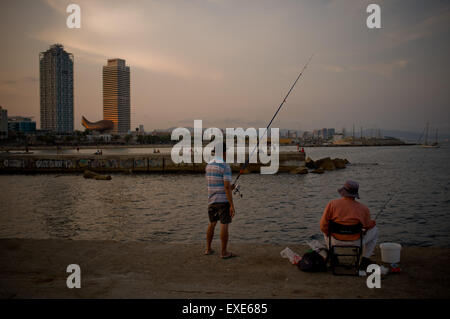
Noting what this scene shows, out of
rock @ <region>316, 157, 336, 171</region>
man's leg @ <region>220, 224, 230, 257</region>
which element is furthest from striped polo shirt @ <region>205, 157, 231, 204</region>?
rock @ <region>316, 157, 336, 171</region>

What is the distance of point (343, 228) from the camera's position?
225 inches

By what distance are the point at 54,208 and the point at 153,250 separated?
2148 cm

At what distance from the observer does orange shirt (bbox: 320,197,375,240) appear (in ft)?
18.9

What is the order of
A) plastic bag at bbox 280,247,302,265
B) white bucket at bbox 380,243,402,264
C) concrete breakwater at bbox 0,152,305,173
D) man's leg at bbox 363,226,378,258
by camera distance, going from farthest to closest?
1. concrete breakwater at bbox 0,152,305,173
2. plastic bag at bbox 280,247,302,265
3. white bucket at bbox 380,243,402,264
4. man's leg at bbox 363,226,378,258

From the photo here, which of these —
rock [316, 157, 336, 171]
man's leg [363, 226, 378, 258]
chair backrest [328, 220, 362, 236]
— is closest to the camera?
chair backrest [328, 220, 362, 236]

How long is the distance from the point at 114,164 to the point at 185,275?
54.4 meters

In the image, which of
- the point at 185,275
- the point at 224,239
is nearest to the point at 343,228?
the point at 224,239

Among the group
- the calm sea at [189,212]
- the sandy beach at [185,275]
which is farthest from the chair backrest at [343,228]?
the calm sea at [189,212]

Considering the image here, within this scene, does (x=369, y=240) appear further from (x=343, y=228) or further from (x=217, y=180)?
(x=217, y=180)

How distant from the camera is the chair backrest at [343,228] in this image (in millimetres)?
5676

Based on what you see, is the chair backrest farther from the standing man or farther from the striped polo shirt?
the striped polo shirt

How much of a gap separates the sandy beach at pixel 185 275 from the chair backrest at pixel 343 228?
0.66m

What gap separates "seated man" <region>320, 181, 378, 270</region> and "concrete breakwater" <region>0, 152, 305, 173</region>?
47696 mm
